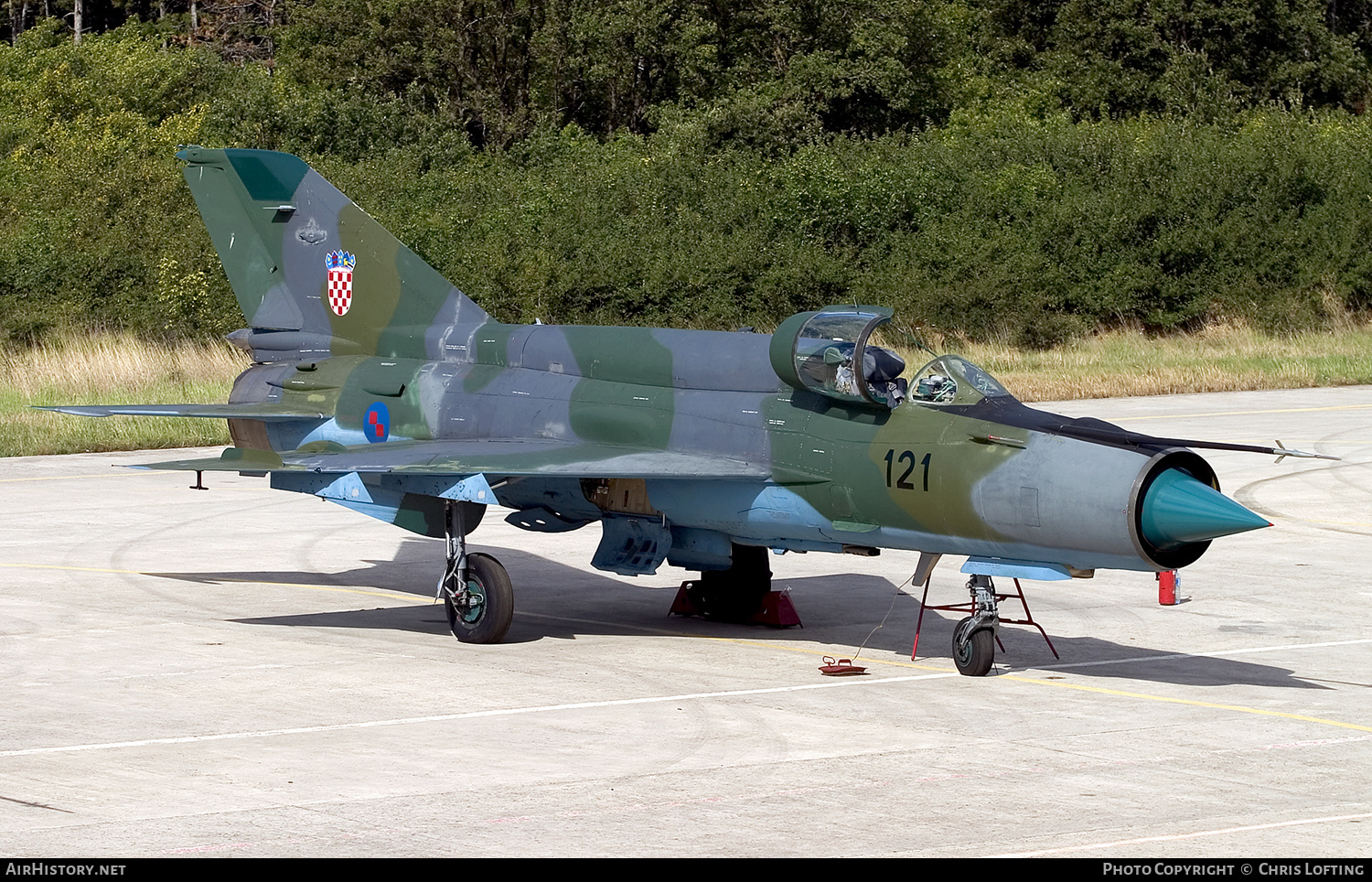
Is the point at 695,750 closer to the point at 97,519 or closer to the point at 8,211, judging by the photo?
the point at 97,519

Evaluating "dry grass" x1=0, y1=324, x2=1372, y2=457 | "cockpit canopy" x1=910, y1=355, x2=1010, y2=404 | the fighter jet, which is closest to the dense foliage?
"dry grass" x1=0, y1=324, x2=1372, y2=457

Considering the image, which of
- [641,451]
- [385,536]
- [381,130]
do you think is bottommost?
[385,536]

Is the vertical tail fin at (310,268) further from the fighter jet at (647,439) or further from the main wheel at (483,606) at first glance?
the main wheel at (483,606)

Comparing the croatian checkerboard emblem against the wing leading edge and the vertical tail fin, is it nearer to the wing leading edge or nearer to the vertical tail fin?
the vertical tail fin

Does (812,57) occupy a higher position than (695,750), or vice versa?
(812,57)

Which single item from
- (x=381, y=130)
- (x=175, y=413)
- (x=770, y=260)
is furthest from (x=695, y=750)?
(x=381, y=130)

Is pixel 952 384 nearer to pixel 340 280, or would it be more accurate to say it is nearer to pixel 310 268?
pixel 340 280

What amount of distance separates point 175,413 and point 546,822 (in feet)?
29.1

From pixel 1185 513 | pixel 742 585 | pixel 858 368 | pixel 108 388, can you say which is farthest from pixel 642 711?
pixel 108 388

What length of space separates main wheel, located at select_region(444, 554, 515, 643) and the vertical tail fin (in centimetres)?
278

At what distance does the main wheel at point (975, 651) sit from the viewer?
12734 mm

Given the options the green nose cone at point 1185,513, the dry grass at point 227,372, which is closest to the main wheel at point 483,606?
the green nose cone at point 1185,513

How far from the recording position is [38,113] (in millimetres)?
56750

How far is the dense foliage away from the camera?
147 feet
